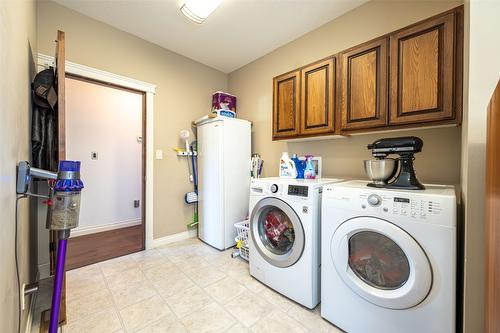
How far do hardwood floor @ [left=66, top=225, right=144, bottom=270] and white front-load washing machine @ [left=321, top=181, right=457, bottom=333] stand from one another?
7.53 feet

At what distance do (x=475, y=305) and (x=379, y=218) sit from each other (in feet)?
1.51

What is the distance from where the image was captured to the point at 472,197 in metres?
0.81

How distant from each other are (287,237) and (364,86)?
4.49 ft

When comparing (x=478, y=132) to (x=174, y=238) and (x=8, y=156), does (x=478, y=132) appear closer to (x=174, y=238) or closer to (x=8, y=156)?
(x=8, y=156)

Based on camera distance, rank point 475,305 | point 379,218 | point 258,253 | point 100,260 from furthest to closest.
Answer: point 100,260 → point 258,253 → point 379,218 → point 475,305

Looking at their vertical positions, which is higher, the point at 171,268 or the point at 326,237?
the point at 326,237

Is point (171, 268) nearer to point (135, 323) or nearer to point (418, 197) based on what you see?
point (135, 323)

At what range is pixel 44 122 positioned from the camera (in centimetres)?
153

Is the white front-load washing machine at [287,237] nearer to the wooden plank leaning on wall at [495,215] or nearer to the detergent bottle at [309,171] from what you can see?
the detergent bottle at [309,171]

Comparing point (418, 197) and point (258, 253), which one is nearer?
point (418, 197)

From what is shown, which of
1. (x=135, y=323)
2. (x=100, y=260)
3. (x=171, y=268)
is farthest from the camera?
(x=100, y=260)

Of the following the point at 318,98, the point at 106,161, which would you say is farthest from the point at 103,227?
the point at 318,98

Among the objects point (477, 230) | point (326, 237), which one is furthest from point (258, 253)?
point (477, 230)

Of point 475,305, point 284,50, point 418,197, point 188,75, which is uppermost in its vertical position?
point 284,50
